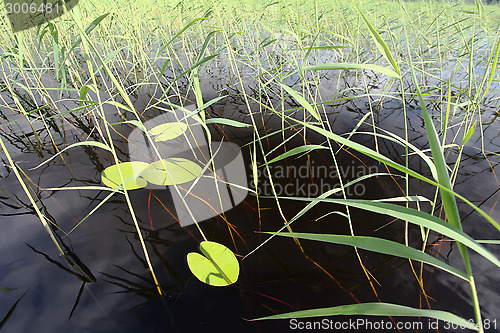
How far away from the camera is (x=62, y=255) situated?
0.79m

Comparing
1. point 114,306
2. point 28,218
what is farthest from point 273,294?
point 28,218

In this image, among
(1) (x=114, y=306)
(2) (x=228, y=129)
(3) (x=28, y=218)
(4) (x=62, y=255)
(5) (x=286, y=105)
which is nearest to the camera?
(1) (x=114, y=306)

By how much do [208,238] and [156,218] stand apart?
0.24 meters

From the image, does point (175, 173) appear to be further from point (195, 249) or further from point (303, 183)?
point (303, 183)

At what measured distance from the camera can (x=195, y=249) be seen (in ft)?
2.75

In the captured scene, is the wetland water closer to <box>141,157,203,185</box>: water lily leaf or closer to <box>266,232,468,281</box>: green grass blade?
<box>141,157,203,185</box>: water lily leaf

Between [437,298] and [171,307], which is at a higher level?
[171,307]

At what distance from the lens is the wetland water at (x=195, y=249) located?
664 mm

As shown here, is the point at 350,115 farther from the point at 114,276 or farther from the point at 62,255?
the point at 62,255

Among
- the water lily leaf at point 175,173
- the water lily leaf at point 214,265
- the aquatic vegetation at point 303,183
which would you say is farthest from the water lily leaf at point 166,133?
the water lily leaf at point 214,265

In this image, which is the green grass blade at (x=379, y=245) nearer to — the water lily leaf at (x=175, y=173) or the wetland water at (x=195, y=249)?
the wetland water at (x=195, y=249)

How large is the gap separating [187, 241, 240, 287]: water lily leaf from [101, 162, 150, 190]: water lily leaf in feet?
1.58

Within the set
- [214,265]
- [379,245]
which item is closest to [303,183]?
[214,265]

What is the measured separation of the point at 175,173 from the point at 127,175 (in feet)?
0.74
